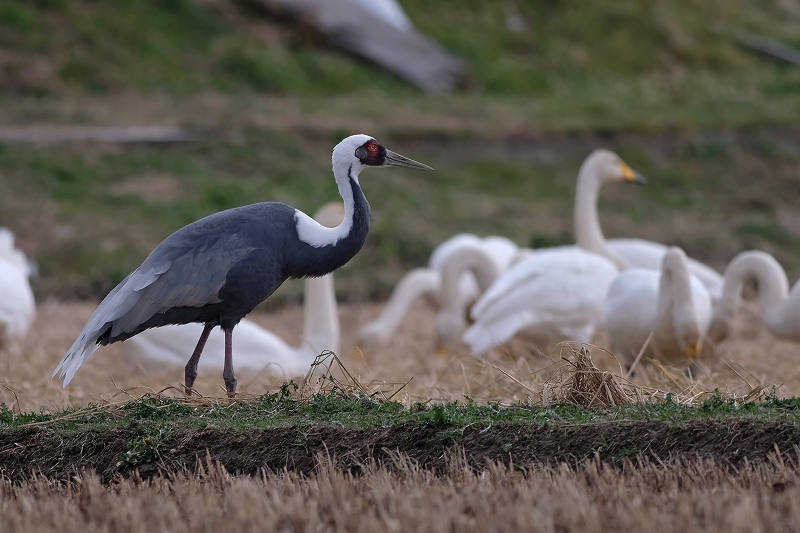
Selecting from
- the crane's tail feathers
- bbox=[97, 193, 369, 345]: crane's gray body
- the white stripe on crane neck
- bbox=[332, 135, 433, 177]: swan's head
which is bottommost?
the crane's tail feathers

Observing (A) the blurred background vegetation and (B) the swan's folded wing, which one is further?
(A) the blurred background vegetation

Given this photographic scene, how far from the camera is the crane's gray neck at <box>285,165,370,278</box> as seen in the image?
22.4ft

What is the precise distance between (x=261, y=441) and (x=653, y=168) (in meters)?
15.0

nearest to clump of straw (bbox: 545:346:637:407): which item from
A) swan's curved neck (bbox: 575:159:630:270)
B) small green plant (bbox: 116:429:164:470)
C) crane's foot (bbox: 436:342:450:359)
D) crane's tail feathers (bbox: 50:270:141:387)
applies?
small green plant (bbox: 116:429:164:470)

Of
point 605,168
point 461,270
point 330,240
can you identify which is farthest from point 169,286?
point 605,168

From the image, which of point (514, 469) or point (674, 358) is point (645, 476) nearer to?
point (514, 469)

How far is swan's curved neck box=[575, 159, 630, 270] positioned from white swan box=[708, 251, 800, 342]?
7.75 ft

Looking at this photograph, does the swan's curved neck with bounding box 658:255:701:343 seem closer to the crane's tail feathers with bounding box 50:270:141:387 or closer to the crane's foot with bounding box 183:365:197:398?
the crane's foot with bounding box 183:365:197:398

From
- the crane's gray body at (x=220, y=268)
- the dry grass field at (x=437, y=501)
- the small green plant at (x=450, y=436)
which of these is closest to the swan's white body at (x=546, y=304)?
the crane's gray body at (x=220, y=268)

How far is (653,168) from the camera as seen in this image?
19.7 m

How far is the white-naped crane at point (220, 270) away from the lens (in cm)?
659

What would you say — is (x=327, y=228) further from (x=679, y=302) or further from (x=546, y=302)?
(x=546, y=302)

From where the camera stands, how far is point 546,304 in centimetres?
989

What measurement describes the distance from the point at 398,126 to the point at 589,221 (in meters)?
7.68
